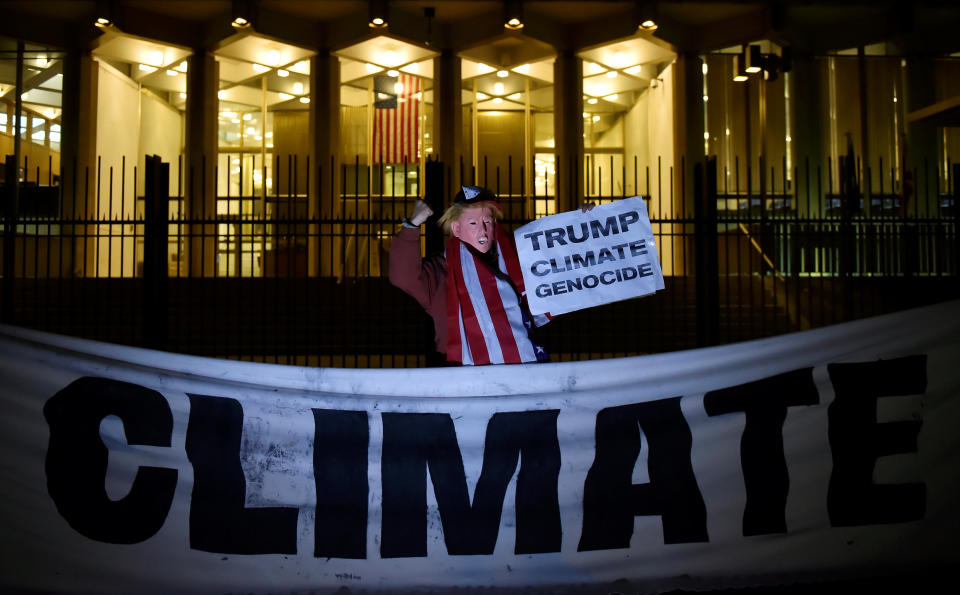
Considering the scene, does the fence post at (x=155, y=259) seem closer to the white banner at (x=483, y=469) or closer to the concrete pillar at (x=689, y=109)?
the white banner at (x=483, y=469)

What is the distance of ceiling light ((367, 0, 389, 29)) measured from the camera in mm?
15711

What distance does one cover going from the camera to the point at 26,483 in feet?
9.33

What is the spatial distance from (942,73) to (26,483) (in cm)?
2186

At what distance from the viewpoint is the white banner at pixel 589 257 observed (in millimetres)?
3717

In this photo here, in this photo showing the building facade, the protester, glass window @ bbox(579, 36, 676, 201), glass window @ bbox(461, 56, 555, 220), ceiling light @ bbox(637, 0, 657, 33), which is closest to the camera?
the protester

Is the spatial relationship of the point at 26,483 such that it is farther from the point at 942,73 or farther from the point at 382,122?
the point at 942,73

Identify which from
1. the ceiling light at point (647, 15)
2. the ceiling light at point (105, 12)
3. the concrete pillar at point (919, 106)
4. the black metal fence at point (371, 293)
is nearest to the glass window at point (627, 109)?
the ceiling light at point (647, 15)

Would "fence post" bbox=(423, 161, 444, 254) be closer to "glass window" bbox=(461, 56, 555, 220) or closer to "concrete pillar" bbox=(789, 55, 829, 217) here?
"glass window" bbox=(461, 56, 555, 220)

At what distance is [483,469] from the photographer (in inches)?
117

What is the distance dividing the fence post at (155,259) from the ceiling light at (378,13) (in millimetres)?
10558

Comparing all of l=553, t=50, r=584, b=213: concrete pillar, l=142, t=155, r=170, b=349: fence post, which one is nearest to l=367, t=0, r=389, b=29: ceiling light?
l=553, t=50, r=584, b=213: concrete pillar

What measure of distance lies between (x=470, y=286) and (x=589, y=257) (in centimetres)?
71

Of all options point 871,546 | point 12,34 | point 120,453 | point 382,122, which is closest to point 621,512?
point 871,546

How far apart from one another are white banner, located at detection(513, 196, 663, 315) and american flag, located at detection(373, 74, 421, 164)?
16.1 m
